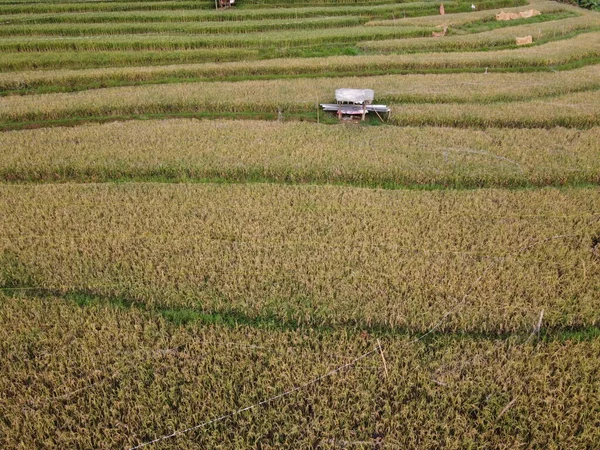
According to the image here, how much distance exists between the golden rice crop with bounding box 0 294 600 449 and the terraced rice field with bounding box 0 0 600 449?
Answer: 0.02m

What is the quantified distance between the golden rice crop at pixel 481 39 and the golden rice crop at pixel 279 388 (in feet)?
56.0

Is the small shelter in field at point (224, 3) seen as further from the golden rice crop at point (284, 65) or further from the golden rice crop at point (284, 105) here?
the golden rice crop at point (284, 105)

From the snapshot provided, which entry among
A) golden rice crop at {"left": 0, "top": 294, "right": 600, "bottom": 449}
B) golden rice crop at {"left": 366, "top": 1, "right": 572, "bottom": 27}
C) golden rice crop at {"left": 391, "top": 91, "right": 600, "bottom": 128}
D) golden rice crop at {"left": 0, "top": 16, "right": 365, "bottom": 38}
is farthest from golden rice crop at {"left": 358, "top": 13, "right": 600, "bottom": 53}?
golden rice crop at {"left": 0, "top": 294, "right": 600, "bottom": 449}

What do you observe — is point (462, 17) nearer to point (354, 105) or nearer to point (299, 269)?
point (354, 105)

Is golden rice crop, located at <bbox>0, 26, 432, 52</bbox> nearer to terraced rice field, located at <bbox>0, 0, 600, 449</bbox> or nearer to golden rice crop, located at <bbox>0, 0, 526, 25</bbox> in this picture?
golden rice crop, located at <bbox>0, 0, 526, 25</bbox>

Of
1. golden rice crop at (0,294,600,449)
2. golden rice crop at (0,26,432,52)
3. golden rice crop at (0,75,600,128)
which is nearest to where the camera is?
golden rice crop at (0,294,600,449)

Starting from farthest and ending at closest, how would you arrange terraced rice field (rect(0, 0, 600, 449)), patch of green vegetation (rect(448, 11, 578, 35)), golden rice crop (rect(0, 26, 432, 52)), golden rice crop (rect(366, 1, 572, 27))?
golden rice crop (rect(366, 1, 572, 27))
patch of green vegetation (rect(448, 11, 578, 35))
golden rice crop (rect(0, 26, 432, 52))
terraced rice field (rect(0, 0, 600, 449))

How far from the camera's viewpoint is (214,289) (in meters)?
4.98

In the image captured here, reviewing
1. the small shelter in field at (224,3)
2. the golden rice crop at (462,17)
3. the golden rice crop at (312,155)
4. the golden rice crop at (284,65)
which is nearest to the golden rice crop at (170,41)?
the golden rice crop at (284,65)

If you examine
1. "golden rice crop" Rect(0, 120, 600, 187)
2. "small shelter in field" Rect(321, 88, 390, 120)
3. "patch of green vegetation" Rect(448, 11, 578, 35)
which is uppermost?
"patch of green vegetation" Rect(448, 11, 578, 35)

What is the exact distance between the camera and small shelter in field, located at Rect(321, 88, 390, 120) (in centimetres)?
1052

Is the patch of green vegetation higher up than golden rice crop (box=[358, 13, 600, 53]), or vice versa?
the patch of green vegetation

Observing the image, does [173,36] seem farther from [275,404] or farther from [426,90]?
[275,404]

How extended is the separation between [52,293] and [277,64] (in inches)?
522
